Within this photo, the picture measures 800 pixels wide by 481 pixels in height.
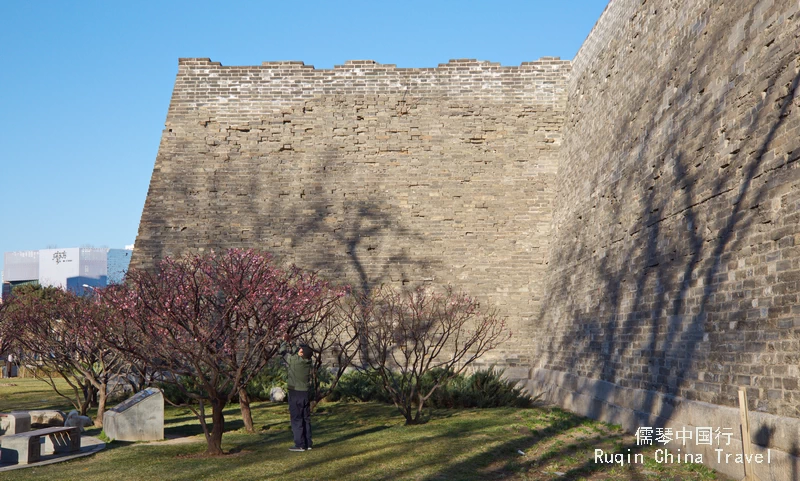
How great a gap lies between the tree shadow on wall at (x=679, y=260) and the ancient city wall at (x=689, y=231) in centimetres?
3

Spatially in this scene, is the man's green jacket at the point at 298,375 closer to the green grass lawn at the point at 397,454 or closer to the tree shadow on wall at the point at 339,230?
the green grass lawn at the point at 397,454

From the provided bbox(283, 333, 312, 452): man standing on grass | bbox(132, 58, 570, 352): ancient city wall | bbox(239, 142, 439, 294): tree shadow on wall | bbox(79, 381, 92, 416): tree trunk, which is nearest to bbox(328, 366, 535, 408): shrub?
bbox(132, 58, 570, 352): ancient city wall

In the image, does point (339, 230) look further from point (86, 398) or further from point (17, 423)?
point (17, 423)

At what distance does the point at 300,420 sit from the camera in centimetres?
914

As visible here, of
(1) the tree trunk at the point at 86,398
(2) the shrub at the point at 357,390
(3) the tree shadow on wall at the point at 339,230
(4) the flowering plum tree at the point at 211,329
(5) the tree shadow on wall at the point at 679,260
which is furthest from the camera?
(3) the tree shadow on wall at the point at 339,230

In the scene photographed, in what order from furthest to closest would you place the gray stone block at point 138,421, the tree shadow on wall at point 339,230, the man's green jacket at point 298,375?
the tree shadow on wall at point 339,230, the gray stone block at point 138,421, the man's green jacket at point 298,375

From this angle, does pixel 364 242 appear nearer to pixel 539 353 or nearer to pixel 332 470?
pixel 539 353

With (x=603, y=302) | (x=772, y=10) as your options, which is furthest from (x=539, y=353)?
(x=772, y=10)

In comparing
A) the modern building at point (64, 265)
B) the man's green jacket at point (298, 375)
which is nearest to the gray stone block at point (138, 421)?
the man's green jacket at point (298, 375)

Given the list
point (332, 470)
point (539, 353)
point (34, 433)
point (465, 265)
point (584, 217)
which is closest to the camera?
→ point (332, 470)

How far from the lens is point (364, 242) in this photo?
60.1 feet

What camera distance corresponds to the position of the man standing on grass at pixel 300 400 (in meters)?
9.16

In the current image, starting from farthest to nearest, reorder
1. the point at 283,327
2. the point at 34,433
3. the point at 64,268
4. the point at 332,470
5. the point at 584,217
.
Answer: the point at 64,268 → the point at 584,217 → the point at 283,327 → the point at 34,433 → the point at 332,470

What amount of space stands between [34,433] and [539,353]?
10.8 metres
